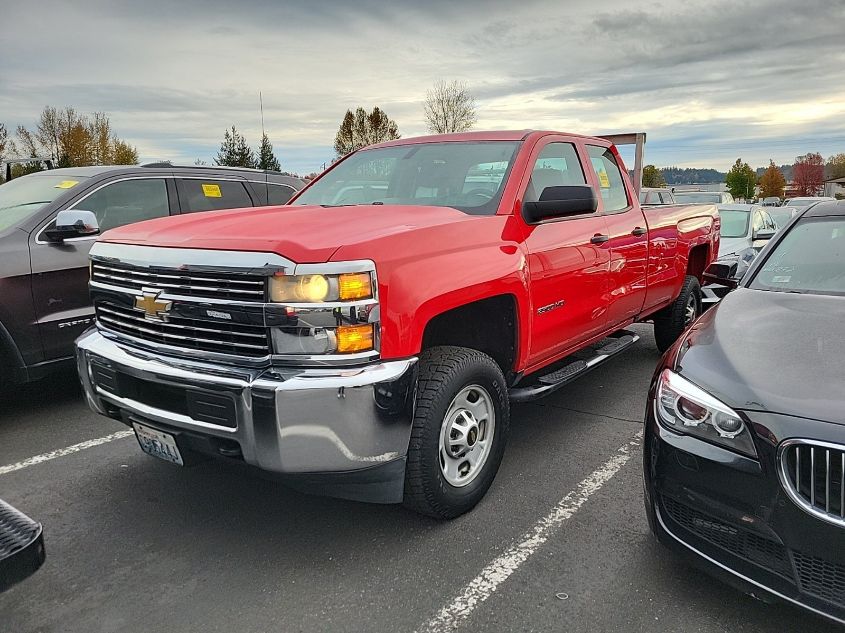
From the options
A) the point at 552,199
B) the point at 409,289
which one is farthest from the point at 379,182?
the point at 409,289

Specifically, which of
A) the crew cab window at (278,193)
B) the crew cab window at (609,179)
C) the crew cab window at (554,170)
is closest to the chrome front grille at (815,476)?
the crew cab window at (554,170)

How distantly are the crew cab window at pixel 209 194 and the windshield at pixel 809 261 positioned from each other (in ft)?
15.0

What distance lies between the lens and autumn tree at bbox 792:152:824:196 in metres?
116

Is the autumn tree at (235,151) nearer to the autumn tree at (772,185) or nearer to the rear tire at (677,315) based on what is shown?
the rear tire at (677,315)

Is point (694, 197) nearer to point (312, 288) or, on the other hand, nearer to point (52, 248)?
point (52, 248)

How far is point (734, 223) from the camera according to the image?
36.4 feet

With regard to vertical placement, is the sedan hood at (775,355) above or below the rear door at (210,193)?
below

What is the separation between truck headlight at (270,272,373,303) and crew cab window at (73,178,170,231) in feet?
11.0

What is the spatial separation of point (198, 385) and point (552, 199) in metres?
2.07

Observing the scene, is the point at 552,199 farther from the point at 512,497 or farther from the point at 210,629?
the point at 210,629

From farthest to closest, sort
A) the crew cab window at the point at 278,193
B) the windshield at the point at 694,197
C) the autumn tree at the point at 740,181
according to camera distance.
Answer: the autumn tree at the point at 740,181 → the windshield at the point at 694,197 → the crew cab window at the point at 278,193

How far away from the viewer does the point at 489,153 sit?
3.98 meters

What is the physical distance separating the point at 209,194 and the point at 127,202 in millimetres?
801

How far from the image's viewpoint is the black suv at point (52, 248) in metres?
4.50
